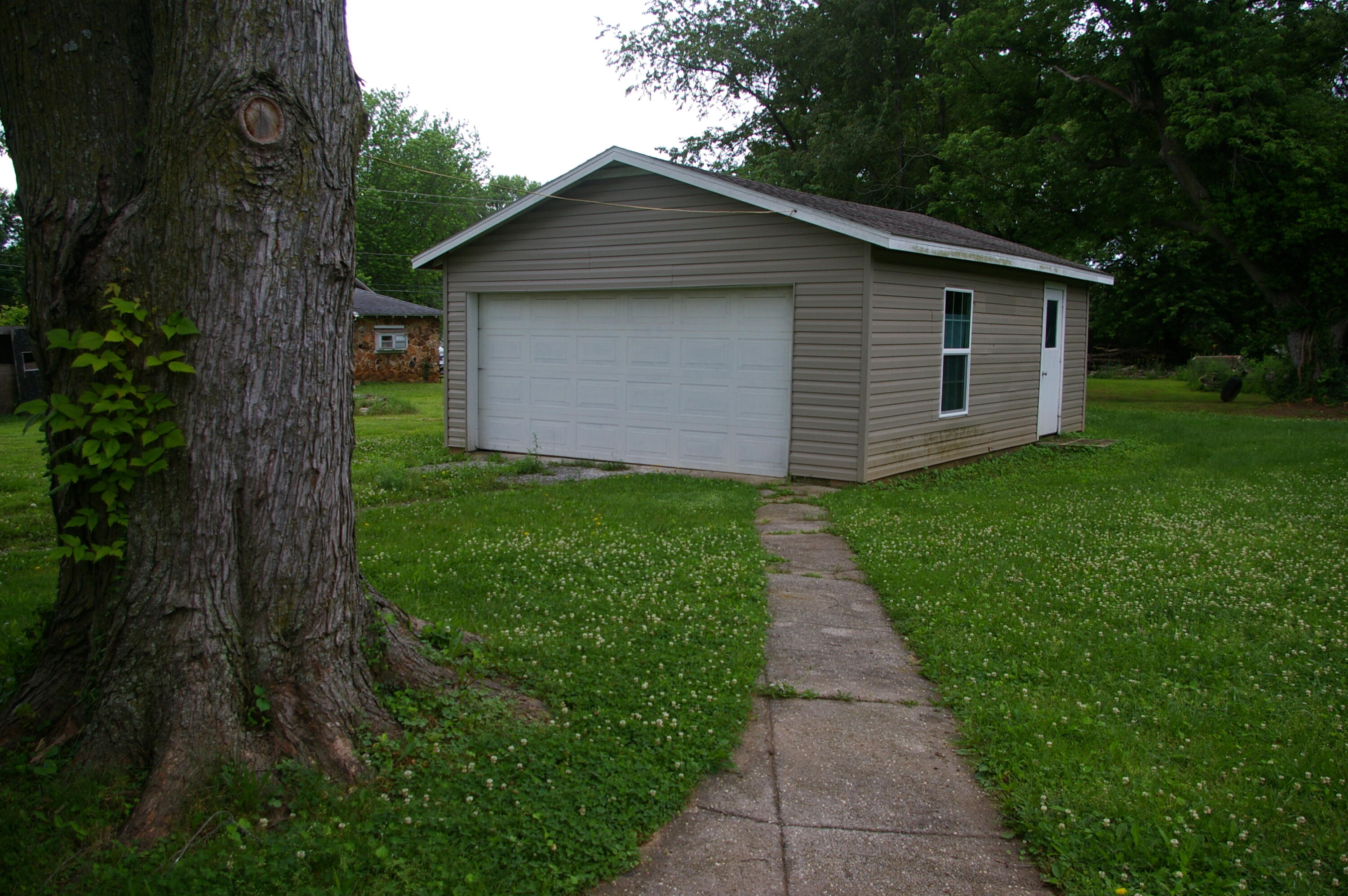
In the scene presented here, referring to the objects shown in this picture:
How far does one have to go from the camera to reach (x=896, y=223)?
489 inches

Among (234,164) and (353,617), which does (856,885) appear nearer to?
(353,617)

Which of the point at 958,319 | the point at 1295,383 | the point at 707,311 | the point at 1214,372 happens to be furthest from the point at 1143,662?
the point at 1214,372

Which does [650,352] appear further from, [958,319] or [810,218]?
[958,319]

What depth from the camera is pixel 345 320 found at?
11.8ft

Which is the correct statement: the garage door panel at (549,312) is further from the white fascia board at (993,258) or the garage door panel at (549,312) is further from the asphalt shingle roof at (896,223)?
the white fascia board at (993,258)

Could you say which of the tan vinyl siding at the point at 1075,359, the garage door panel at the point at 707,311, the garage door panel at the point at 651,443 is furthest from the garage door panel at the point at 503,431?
the tan vinyl siding at the point at 1075,359

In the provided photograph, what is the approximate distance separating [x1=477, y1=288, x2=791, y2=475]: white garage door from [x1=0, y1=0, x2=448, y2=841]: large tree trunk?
8350mm

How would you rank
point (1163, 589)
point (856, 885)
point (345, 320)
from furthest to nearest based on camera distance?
point (1163, 589) < point (345, 320) < point (856, 885)

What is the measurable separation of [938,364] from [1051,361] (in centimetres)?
480

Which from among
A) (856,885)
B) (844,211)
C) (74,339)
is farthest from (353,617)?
(844,211)

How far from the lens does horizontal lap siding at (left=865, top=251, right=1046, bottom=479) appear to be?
11.0m

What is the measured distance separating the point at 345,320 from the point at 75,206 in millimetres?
933

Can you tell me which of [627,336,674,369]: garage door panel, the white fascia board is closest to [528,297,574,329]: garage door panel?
[627,336,674,369]: garage door panel

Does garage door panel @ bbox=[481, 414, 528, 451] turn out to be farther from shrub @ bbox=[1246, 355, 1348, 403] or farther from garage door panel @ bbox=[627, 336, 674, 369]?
shrub @ bbox=[1246, 355, 1348, 403]
